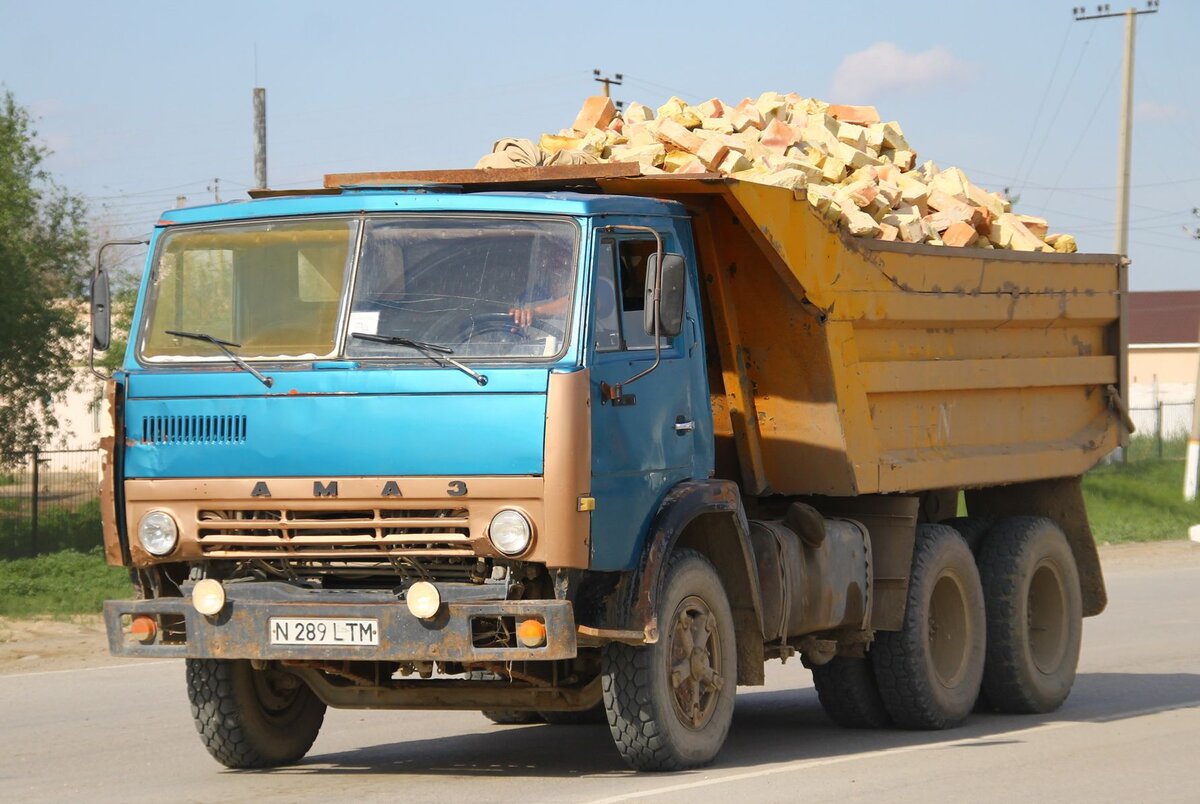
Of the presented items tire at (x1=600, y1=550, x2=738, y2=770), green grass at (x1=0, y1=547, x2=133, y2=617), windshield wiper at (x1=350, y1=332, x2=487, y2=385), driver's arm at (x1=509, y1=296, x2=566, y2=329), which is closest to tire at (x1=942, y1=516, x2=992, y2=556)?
tire at (x1=600, y1=550, x2=738, y2=770)

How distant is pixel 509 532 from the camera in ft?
23.9

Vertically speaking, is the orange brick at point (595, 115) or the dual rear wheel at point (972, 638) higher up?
the orange brick at point (595, 115)

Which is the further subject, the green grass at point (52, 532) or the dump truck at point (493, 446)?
the green grass at point (52, 532)

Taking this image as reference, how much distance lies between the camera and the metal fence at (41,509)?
23359mm

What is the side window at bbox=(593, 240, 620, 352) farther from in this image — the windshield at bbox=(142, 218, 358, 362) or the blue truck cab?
the windshield at bbox=(142, 218, 358, 362)

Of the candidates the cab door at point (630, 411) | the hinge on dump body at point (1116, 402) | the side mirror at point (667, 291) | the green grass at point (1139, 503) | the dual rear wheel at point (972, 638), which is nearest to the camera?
the cab door at point (630, 411)

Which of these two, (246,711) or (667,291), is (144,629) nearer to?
(246,711)

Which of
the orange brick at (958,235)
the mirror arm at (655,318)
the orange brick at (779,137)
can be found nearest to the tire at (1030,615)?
the orange brick at (958,235)

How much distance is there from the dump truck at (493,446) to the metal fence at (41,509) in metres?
15.4

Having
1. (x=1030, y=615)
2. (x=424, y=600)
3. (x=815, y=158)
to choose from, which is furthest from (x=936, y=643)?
(x=424, y=600)

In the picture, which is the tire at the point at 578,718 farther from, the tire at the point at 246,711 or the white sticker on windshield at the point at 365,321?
the white sticker on windshield at the point at 365,321

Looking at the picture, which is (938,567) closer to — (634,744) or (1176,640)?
(634,744)

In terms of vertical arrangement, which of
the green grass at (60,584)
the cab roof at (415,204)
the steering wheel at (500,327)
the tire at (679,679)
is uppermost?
the cab roof at (415,204)

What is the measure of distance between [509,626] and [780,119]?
16.3ft
